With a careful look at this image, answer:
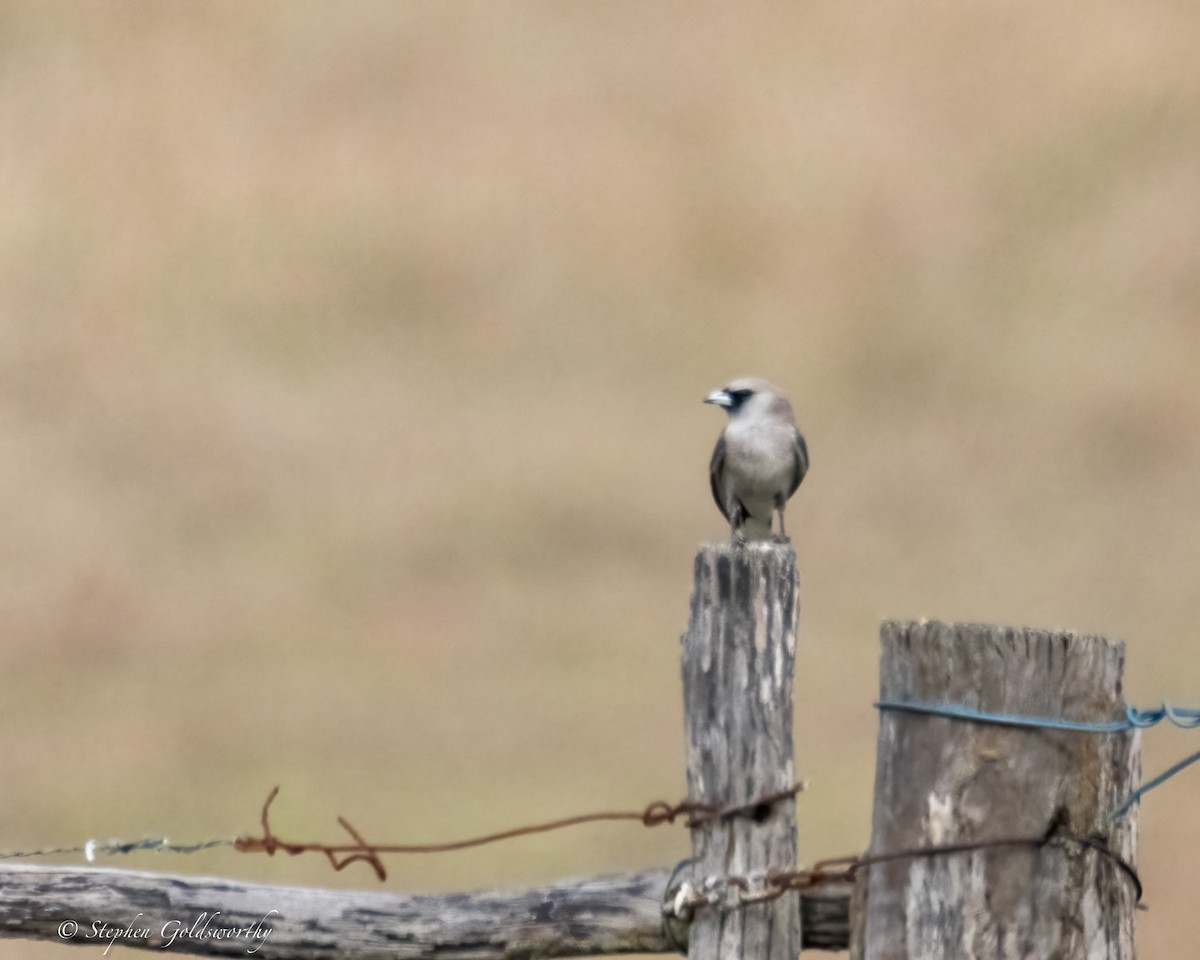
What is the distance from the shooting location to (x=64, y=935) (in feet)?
9.89

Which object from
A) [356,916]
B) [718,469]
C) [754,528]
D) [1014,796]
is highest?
[718,469]

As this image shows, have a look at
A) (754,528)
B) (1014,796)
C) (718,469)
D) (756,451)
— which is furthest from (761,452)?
(1014,796)

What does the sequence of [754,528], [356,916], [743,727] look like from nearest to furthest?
[743,727], [356,916], [754,528]

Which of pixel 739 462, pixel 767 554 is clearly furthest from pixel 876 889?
pixel 739 462

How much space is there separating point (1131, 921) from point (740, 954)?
71 cm

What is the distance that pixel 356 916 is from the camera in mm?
2908

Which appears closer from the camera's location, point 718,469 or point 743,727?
point 743,727

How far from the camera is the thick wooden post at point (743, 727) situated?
8.59ft

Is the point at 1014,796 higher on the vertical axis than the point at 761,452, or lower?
lower

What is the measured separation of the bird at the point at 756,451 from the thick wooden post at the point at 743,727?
229cm

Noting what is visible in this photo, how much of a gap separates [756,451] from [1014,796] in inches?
102

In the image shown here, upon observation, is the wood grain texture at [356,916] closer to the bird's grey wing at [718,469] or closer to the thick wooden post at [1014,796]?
the thick wooden post at [1014,796]

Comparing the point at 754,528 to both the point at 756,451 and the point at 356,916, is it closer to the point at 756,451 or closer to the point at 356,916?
the point at 756,451

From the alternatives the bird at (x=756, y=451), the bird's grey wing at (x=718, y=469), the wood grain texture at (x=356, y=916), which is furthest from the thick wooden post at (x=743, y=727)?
the bird's grey wing at (x=718, y=469)
